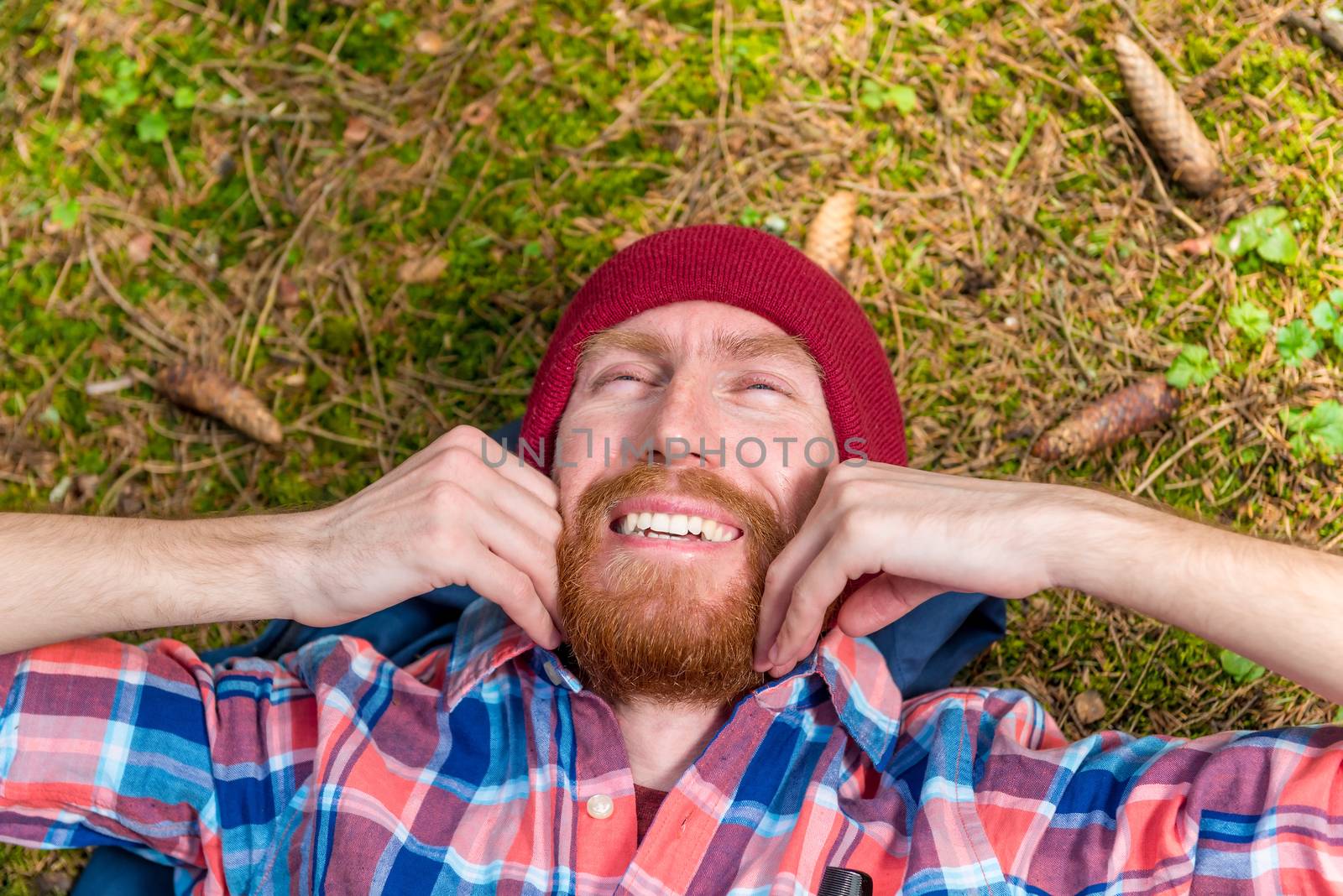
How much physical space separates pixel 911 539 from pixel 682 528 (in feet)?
2.22

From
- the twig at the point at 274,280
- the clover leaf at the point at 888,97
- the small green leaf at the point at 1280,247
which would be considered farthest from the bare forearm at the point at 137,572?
the small green leaf at the point at 1280,247

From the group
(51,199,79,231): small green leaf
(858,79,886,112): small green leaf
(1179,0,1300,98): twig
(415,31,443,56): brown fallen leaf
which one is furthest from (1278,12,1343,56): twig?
(51,199,79,231): small green leaf

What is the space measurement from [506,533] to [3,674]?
138cm

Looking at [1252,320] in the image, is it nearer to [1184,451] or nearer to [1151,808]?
[1184,451]

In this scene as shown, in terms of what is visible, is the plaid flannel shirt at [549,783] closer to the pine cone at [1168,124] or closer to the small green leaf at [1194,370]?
the small green leaf at [1194,370]

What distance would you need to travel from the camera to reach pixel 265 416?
4082mm

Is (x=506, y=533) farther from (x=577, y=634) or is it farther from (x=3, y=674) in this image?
(x=3, y=674)

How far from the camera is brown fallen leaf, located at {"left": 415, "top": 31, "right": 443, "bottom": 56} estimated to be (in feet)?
14.4

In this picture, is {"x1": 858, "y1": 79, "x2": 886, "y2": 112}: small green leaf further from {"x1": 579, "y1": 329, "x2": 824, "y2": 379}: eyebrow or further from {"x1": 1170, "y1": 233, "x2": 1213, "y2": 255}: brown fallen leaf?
{"x1": 579, "y1": 329, "x2": 824, "y2": 379}: eyebrow

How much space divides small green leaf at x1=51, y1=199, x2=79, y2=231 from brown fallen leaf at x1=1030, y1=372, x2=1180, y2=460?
4.06 metres

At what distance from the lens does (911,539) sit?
8.16 ft

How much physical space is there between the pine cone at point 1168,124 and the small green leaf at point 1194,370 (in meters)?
0.64

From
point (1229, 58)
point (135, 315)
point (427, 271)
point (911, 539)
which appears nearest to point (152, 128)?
point (135, 315)

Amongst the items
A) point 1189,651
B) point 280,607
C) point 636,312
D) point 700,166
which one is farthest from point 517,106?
point 1189,651
